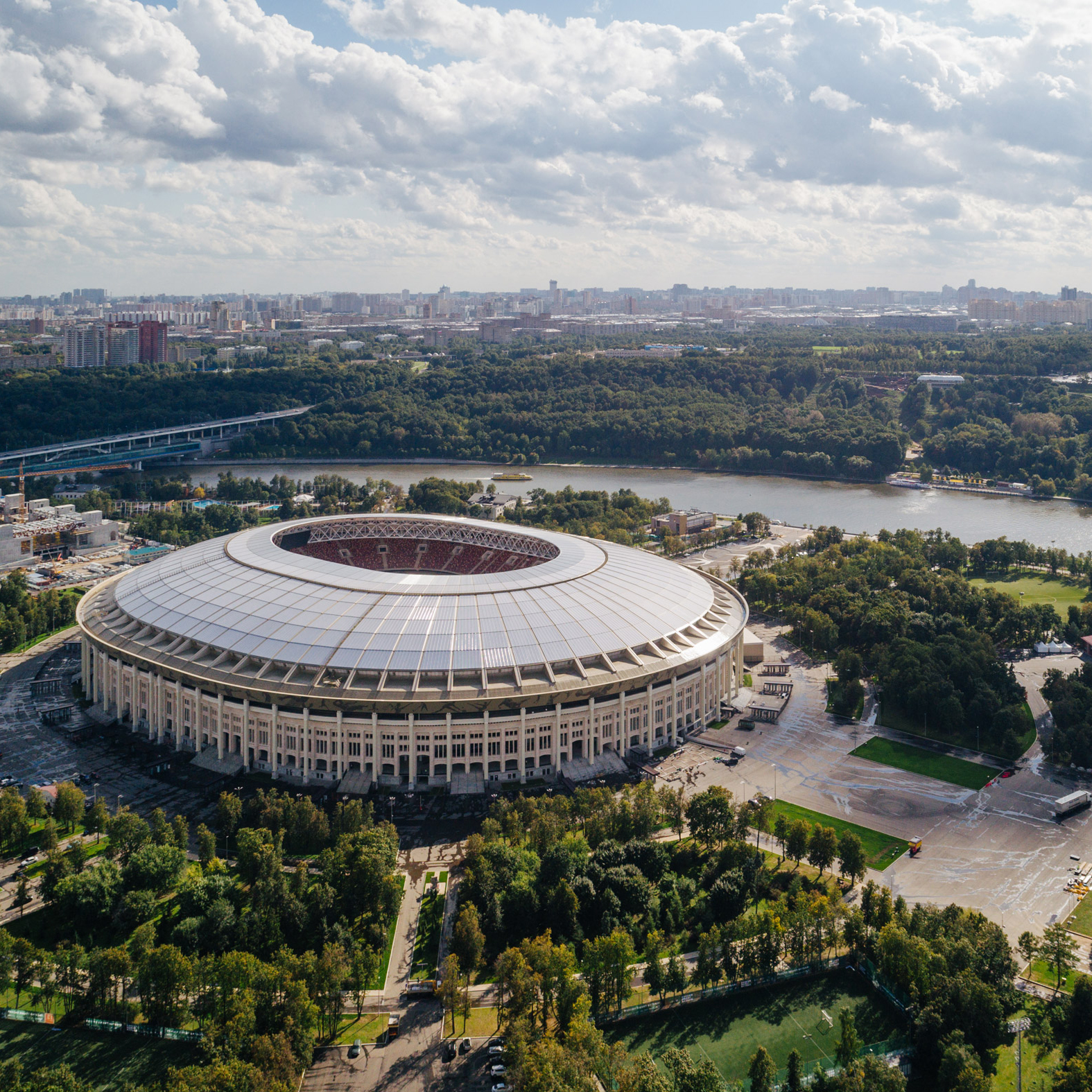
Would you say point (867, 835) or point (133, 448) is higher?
point (133, 448)

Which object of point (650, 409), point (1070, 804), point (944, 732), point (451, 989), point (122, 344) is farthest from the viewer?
point (122, 344)

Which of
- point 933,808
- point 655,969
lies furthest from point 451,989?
point 933,808

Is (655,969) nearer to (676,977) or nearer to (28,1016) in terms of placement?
(676,977)

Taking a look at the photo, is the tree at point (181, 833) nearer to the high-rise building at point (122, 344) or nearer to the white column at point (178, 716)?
the white column at point (178, 716)

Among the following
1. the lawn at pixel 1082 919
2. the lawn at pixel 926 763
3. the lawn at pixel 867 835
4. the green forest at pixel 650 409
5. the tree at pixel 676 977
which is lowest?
the tree at pixel 676 977

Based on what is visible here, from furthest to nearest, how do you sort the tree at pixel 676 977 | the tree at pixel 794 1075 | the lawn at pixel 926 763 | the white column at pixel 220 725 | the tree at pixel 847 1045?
the lawn at pixel 926 763, the white column at pixel 220 725, the tree at pixel 676 977, the tree at pixel 847 1045, the tree at pixel 794 1075

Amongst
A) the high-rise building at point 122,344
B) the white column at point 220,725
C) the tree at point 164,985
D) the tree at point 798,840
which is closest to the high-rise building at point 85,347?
the high-rise building at point 122,344

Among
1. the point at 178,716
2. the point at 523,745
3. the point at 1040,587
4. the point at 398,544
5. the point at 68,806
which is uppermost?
the point at 398,544
